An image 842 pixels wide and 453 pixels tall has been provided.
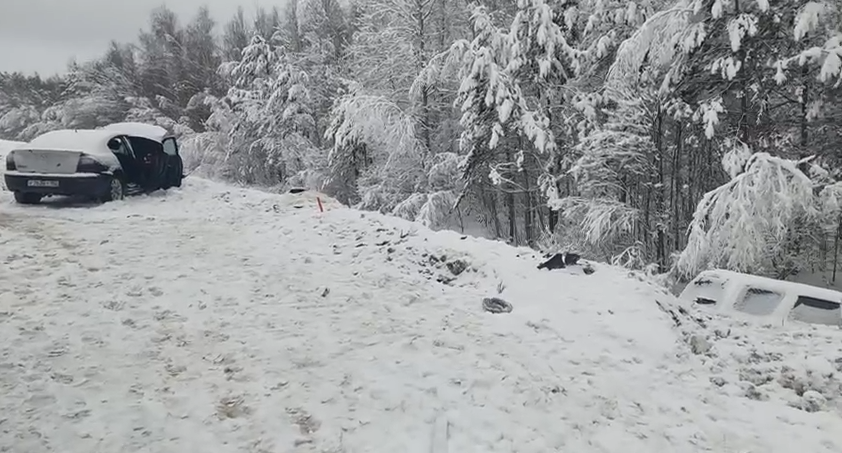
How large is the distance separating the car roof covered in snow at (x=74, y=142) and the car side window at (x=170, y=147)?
165cm

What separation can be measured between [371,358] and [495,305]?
1.61 meters

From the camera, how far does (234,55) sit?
35562 mm

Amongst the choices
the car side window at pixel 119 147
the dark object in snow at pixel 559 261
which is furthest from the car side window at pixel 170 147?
the dark object in snow at pixel 559 261

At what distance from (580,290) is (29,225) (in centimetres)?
799

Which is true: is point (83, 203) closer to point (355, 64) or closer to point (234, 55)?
point (355, 64)

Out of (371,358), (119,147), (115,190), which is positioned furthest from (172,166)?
(371,358)

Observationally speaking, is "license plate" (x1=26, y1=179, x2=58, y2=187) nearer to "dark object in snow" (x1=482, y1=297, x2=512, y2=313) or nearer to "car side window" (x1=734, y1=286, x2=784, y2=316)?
"dark object in snow" (x1=482, y1=297, x2=512, y2=313)

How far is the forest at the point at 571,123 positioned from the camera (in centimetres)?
1005

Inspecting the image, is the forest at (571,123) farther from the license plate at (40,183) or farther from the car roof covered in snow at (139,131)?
the license plate at (40,183)

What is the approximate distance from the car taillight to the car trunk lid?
0.06 m

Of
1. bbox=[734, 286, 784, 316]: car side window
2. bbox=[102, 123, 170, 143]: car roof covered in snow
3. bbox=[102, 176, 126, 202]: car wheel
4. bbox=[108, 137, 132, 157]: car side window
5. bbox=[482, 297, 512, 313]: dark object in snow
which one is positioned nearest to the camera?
bbox=[482, 297, 512, 313]: dark object in snow

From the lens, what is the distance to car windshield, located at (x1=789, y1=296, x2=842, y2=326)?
249 inches

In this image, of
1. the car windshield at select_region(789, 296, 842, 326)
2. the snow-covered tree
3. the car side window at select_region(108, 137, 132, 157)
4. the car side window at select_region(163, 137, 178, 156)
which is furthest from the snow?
the car windshield at select_region(789, 296, 842, 326)

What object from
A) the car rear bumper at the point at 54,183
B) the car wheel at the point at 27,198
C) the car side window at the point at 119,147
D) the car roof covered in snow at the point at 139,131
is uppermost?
the car roof covered in snow at the point at 139,131
